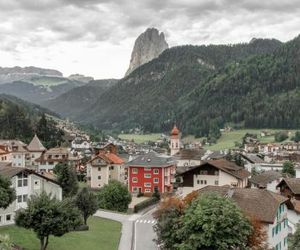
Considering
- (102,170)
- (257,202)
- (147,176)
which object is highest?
(257,202)

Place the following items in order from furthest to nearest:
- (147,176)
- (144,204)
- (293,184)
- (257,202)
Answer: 1. (147,176)
2. (144,204)
3. (293,184)
4. (257,202)

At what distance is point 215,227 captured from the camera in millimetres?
40844

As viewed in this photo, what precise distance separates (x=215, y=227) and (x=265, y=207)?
12372 millimetres

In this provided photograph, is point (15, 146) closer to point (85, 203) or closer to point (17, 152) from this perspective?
point (17, 152)

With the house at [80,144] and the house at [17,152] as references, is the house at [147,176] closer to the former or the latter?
the house at [17,152]

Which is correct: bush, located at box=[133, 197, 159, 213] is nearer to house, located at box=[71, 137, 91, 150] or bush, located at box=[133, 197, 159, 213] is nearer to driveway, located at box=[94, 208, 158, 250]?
driveway, located at box=[94, 208, 158, 250]

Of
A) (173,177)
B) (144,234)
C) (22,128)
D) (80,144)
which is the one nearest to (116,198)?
(144,234)

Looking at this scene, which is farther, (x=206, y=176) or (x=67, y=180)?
(x=67, y=180)

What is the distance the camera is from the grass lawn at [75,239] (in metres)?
50.6

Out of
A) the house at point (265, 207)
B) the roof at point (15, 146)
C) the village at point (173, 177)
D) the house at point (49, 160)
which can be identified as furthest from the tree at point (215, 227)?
the roof at point (15, 146)

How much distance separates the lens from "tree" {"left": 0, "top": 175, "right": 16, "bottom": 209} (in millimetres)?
51500

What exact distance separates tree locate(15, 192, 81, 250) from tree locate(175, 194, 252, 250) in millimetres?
11234

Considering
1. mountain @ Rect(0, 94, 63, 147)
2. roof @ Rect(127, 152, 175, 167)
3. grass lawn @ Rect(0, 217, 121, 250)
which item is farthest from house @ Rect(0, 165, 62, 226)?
mountain @ Rect(0, 94, 63, 147)

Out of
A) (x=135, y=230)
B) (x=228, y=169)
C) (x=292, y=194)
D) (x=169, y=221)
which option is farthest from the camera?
(x=228, y=169)
